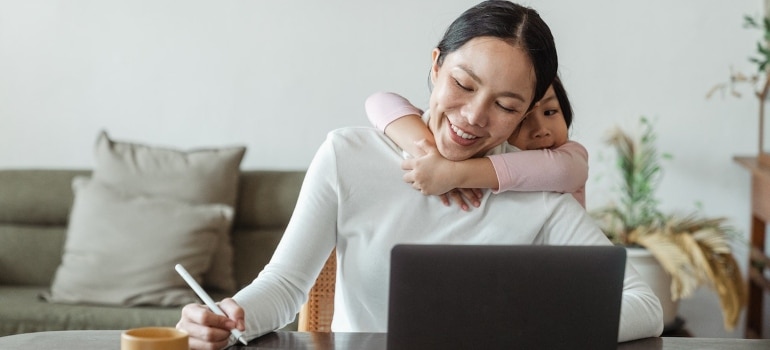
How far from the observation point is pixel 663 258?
3.13m

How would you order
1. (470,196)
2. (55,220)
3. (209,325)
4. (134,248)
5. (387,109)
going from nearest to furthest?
(209,325) < (470,196) < (387,109) < (134,248) < (55,220)

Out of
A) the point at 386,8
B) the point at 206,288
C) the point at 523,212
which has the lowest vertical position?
the point at 206,288

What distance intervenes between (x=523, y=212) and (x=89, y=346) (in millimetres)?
689

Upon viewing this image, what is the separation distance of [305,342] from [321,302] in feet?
1.40

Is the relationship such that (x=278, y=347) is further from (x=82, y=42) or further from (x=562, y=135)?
(x=82, y=42)

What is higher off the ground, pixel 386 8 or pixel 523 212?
pixel 386 8

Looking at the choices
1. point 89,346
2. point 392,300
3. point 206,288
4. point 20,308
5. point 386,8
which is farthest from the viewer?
point 386,8

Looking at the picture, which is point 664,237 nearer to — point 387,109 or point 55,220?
point 387,109

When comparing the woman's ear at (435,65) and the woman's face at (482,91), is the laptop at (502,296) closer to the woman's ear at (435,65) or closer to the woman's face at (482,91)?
the woman's face at (482,91)

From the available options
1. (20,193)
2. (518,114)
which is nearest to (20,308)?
(20,193)

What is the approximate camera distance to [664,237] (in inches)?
126

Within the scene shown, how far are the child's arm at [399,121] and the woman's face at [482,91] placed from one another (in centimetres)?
7

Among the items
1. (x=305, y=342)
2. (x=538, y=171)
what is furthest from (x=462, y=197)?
(x=305, y=342)

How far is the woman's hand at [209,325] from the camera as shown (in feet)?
4.20
